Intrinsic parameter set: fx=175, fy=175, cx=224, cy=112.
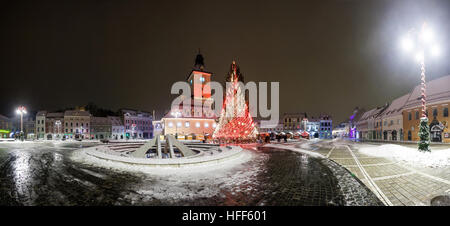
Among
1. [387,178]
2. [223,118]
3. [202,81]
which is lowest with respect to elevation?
[387,178]

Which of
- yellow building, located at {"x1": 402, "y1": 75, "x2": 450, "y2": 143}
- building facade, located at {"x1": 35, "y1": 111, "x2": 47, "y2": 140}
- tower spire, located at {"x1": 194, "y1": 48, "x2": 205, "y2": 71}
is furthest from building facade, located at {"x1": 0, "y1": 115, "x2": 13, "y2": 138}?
yellow building, located at {"x1": 402, "y1": 75, "x2": 450, "y2": 143}

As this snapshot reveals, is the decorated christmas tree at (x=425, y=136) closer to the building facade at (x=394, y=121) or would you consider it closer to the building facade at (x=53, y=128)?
the building facade at (x=394, y=121)

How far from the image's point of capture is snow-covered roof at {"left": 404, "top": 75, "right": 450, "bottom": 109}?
96.4 ft

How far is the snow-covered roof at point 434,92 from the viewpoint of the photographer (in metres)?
29.4

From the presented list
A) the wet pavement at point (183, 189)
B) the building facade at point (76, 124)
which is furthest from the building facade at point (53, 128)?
the wet pavement at point (183, 189)

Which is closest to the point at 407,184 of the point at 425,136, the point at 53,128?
the point at 425,136

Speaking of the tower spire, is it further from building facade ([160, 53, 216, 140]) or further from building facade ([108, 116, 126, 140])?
building facade ([108, 116, 126, 140])

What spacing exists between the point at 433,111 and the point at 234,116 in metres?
35.3

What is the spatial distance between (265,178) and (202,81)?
51084 mm

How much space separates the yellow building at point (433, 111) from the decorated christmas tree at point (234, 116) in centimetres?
3182

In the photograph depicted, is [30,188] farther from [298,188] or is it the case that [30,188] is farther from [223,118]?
[223,118]
